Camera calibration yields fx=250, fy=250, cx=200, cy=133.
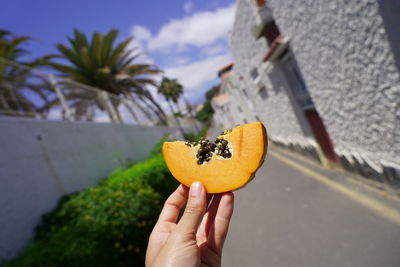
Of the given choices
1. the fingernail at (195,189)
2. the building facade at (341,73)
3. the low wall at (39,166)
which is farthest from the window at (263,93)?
the fingernail at (195,189)

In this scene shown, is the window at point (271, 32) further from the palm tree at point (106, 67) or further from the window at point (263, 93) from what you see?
the palm tree at point (106, 67)

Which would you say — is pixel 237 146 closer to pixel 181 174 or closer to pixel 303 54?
pixel 181 174

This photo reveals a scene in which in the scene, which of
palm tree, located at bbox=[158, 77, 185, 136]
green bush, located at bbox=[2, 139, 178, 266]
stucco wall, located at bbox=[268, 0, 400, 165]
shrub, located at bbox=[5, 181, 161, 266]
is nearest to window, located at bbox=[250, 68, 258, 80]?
stucco wall, located at bbox=[268, 0, 400, 165]

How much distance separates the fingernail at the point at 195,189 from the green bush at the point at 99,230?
2.20m

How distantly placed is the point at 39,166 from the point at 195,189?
15.2 feet

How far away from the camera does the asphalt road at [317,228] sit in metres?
3.49

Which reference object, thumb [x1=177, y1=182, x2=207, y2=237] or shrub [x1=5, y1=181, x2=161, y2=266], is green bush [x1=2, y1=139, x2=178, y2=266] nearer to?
shrub [x1=5, y1=181, x2=161, y2=266]

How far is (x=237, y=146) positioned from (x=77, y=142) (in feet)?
20.4

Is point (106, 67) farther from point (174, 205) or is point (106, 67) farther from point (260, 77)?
point (174, 205)

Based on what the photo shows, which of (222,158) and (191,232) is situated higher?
(222,158)

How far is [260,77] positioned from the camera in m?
9.30

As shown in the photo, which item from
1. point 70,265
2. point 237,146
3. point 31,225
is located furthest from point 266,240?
point 31,225

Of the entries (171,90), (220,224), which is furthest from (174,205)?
(171,90)

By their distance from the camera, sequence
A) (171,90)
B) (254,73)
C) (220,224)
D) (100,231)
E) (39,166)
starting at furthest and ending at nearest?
(171,90)
(254,73)
(39,166)
(100,231)
(220,224)
